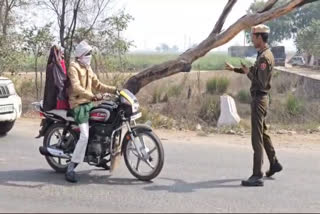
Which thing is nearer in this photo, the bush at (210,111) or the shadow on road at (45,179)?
the shadow on road at (45,179)

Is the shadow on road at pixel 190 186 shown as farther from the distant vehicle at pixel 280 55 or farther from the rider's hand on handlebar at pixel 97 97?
the distant vehicle at pixel 280 55

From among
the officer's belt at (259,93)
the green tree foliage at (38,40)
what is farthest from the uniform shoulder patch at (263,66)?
the green tree foliage at (38,40)

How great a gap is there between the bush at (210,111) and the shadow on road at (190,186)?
8110mm

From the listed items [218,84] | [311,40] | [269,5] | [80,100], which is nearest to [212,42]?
[269,5]

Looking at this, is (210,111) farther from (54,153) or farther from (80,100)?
(80,100)

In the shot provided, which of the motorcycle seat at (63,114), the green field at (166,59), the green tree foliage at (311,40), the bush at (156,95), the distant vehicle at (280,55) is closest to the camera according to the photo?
the motorcycle seat at (63,114)

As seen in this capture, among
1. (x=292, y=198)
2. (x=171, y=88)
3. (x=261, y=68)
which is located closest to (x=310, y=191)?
(x=292, y=198)

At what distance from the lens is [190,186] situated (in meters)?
6.79

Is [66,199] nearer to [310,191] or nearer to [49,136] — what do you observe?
[49,136]

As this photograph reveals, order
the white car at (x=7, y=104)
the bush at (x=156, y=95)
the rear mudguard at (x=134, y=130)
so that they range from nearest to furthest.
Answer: the rear mudguard at (x=134, y=130), the white car at (x=7, y=104), the bush at (x=156, y=95)

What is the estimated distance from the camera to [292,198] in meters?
6.25

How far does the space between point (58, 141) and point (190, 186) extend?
74.4 inches

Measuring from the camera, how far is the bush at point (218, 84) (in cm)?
2287

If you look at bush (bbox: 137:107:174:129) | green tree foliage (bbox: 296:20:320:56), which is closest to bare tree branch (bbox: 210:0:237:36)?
bush (bbox: 137:107:174:129)
